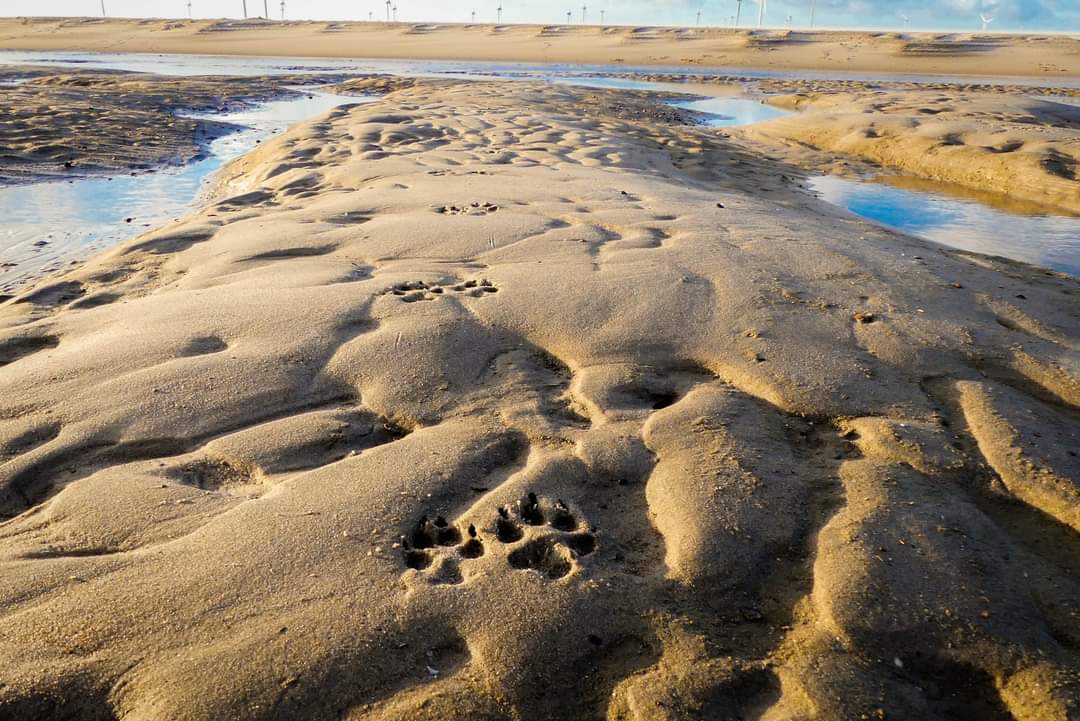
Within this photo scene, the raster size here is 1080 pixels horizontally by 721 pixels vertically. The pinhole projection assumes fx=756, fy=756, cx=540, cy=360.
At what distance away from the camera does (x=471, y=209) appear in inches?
214

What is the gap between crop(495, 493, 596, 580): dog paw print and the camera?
2033 mm

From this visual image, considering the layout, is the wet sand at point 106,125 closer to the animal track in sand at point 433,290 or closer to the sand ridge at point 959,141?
the animal track in sand at point 433,290

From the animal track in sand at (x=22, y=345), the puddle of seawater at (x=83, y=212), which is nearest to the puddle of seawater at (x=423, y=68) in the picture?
the puddle of seawater at (x=83, y=212)

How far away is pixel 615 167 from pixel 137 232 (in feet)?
15.1

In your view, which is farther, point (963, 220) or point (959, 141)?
point (959, 141)

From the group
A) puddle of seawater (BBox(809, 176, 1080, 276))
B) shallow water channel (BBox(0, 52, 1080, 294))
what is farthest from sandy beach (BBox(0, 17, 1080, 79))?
shallow water channel (BBox(0, 52, 1080, 294))

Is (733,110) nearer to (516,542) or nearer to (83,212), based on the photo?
(83,212)

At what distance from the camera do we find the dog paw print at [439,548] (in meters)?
1.98

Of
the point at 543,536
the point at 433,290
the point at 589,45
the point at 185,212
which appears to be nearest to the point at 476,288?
the point at 433,290

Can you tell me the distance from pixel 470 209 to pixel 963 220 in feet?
16.0

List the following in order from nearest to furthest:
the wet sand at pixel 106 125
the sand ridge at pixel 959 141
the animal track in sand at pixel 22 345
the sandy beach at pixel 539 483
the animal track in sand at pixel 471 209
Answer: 1. the sandy beach at pixel 539 483
2. the animal track in sand at pixel 22 345
3. the animal track in sand at pixel 471 209
4. the sand ridge at pixel 959 141
5. the wet sand at pixel 106 125

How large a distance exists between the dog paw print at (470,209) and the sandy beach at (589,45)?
32369 millimetres

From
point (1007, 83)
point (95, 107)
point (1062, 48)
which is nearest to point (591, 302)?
point (95, 107)

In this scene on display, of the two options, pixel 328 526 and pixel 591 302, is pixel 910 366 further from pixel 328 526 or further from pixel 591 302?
pixel 328 526
